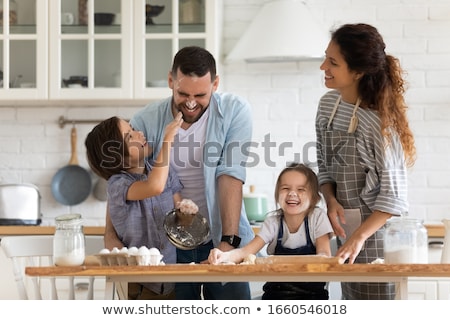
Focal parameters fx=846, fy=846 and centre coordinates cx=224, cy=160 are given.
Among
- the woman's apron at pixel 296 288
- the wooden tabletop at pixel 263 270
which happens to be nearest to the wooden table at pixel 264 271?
the wooden tabletop at pixel 263 270

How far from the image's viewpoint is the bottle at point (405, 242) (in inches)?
91.5

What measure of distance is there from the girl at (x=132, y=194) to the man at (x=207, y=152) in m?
0.07

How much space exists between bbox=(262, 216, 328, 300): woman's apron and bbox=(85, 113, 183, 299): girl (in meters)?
0.35

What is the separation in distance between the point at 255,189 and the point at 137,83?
2.93 feet

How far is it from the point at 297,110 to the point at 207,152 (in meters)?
1.94

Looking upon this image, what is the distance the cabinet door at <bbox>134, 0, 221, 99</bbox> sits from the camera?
4.56m

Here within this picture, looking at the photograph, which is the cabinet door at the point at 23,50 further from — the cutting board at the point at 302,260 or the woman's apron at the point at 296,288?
the cutting board at the point at 302,260

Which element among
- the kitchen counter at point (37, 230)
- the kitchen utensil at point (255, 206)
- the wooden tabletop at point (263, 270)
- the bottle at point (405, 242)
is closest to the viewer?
the wooden tabletop at point (263, 270)

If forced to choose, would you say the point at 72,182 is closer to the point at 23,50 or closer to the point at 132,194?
the point at 23,50

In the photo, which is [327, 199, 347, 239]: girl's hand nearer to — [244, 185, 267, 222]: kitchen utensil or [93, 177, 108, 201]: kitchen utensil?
[244, 185, 267, 222]: kitchen utensil

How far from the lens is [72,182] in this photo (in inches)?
191

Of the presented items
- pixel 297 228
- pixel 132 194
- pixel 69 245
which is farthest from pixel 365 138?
pixel 69 245
